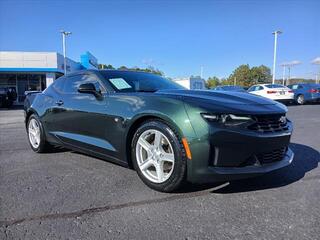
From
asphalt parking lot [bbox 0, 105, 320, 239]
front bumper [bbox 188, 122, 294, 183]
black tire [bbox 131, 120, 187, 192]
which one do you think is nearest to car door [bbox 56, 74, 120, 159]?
asphalt parking lot [bbox 0, 105, 320, 239]

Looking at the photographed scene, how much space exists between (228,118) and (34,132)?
3707mm

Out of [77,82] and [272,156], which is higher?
[77,82]

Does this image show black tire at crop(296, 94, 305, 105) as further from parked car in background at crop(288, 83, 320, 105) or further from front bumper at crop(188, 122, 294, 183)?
front bumper at crop(188, 122, 294, 183)

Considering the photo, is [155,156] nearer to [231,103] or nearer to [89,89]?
[231,103]

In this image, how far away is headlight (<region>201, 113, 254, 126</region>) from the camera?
2.68 m

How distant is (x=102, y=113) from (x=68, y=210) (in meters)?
1.31

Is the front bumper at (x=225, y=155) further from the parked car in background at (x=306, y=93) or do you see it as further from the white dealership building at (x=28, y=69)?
the white dealership building at (x=28, y=69)

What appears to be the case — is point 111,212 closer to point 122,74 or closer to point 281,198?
point 281,198

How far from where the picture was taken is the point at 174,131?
283 centimetres

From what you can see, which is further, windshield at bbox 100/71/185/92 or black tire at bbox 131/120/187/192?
windshield at bbox 100/71/185/92

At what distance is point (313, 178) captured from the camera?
3.42 meters

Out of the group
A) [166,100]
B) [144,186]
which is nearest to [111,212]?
[144,186]

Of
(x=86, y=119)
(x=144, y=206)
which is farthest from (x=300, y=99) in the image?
(x=144, y=206)

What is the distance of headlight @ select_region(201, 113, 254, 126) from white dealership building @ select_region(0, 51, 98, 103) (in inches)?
1009
